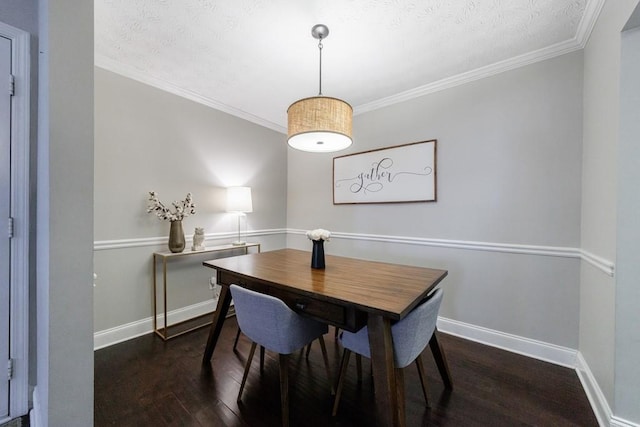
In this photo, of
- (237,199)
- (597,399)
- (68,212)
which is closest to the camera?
(68,212)

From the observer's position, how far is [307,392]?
1.67 metres

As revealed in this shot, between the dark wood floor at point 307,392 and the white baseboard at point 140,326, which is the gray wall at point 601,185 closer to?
the dark wood floor at point 307,392

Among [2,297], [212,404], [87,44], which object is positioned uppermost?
[87,44]

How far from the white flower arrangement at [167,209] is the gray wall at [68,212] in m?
1.36

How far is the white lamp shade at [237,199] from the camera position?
2.94 m

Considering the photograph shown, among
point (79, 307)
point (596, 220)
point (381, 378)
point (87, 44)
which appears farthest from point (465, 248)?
point (87, 44)

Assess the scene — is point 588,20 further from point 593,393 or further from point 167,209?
point 167,209

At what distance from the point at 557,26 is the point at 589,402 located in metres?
2.48

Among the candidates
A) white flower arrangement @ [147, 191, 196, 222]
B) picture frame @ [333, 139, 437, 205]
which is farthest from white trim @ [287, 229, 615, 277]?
white flower arrangement @ [147, 191, 196, 222]

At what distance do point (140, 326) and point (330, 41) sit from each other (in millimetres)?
2979

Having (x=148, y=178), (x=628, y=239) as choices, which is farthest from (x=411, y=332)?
(x=148, y=178)

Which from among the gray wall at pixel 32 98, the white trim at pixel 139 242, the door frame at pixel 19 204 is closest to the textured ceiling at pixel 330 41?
the gray wall at pixel 32 98

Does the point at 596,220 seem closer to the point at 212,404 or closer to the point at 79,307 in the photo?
the point at 212,404

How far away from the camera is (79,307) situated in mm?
1093
